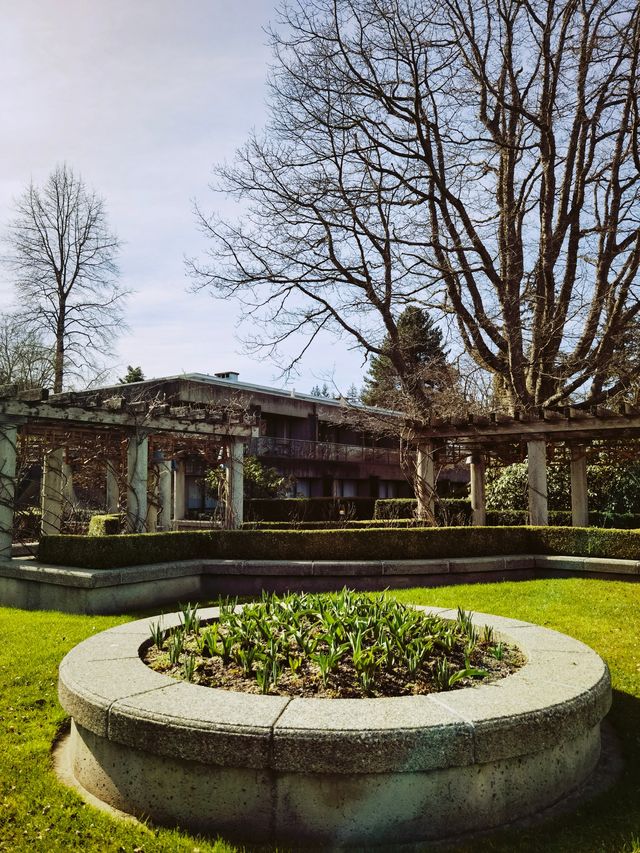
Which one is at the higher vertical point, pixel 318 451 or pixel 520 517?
Answer: pixel 318 451

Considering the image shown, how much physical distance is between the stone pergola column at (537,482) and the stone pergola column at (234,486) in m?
6.63

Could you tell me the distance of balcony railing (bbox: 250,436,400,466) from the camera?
2919 centimetres

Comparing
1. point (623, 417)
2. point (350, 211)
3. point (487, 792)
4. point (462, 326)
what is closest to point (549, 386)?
point (462, 326)

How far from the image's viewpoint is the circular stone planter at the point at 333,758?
3289mm

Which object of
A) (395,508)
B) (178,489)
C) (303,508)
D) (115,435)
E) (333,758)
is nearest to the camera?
(333,758)

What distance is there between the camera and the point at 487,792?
3.50 meters

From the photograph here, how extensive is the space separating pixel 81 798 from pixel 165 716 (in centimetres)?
98

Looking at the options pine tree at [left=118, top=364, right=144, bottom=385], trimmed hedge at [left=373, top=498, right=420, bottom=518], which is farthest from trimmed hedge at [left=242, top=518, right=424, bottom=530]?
pine tree at [left=118, top=364, right=144, bottom=385]

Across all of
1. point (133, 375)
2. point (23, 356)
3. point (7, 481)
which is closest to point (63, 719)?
point (7, 481)

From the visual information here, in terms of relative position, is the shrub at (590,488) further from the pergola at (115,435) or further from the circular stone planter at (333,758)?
the circular stone planter at (333,758)

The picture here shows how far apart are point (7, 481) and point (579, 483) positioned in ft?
40.3

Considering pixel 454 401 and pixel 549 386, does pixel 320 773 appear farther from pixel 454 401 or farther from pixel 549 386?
pixel 454 401

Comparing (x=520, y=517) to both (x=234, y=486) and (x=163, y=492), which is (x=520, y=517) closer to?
(x=234, y=486)

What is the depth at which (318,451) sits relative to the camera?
31.5m
